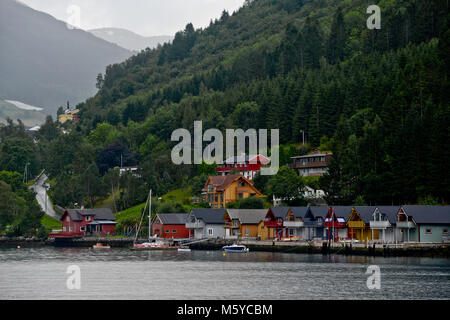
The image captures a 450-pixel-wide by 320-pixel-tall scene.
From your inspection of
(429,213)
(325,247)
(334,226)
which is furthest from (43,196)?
(429,213)

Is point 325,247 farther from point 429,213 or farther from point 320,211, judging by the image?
point 429,213

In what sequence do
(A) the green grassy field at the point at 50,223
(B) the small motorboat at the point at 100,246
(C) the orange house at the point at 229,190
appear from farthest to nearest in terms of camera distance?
1. (A) the green grassy field at the point at 50,223
2. (C) the orange house at the point at 229,190
3. (B) the small motorboat at the point at 100,246

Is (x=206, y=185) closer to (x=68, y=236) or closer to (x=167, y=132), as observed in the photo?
(x=68, y=236)

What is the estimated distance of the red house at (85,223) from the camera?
406 ft

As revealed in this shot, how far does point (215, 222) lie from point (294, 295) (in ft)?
189

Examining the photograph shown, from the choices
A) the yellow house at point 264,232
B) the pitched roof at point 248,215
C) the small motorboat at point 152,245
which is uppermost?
the pitched roof at point 248,215

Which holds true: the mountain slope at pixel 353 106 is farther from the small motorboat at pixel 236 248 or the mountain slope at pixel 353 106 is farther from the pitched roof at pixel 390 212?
the small motorboat at pixel 236 248

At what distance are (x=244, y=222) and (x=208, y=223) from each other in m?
6.42

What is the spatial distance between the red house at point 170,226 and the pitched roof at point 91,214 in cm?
1725

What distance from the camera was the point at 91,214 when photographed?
126m
